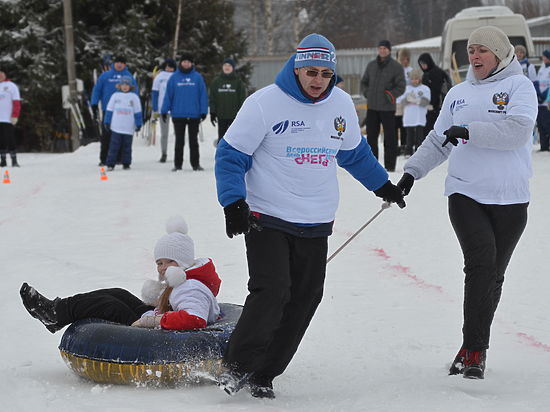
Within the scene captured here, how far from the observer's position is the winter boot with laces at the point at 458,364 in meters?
4.64

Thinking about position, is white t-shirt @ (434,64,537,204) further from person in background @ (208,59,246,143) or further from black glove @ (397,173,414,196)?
person in background @ (208,59,246,143)

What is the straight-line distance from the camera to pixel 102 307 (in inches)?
193

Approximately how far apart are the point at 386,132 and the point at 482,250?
28.6 ft

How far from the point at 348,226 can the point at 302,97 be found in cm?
552

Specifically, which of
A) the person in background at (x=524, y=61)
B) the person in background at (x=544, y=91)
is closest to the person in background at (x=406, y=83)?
the person in background at (x=524, y=61)

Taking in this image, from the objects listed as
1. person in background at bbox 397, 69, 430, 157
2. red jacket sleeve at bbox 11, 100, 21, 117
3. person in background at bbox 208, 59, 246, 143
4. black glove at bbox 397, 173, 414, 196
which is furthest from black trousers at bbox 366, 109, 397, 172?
black glove at bbox 397, 173, 414, 196

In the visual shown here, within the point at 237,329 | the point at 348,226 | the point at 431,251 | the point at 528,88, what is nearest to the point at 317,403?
the point at 237,329

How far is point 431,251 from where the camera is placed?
8203mm

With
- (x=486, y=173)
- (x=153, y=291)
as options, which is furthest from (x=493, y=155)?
(x=153, y=291)

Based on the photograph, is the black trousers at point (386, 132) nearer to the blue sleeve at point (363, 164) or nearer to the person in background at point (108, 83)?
the person in background at point (108, 83)

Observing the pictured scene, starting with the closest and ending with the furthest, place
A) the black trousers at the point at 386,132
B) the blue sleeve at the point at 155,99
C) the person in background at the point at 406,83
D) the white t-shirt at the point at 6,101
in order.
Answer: the black trousers at the point at 386,132
the person in background at the point at 406,83
the white t-shirt at the point at 6,101
the blue sleeve at the point at 155,99

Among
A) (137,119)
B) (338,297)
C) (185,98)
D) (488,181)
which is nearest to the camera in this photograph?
(488,181)

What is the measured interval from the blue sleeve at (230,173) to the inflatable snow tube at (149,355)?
0.78m

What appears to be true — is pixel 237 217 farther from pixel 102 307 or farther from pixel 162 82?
pixel 162 82
